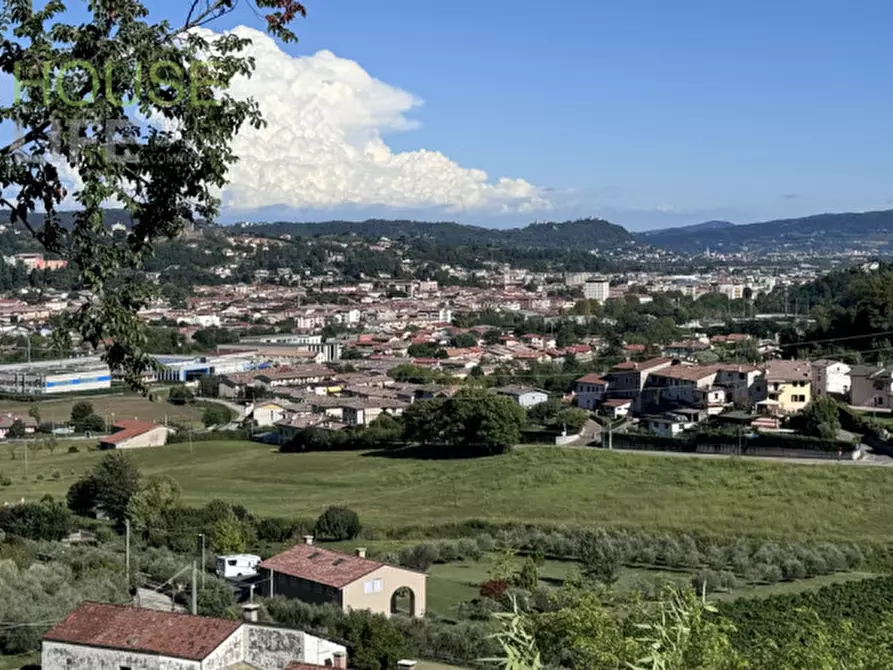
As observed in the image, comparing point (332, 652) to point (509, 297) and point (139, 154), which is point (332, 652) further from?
point (509, 297)

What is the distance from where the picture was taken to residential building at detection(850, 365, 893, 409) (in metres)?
40.5

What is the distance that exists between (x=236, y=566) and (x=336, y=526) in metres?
4.63

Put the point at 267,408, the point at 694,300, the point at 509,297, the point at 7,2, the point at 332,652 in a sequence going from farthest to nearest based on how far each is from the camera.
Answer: the point at 509,297, the point at 694,300, the point at 267,408, the point at 332,652, the point at 7,2

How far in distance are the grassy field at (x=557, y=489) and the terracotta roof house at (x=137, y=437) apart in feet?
12.0

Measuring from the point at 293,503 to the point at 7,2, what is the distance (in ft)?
88.6

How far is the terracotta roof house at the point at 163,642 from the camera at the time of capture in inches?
497

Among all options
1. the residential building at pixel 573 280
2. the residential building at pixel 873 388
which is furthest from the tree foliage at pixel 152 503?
the residential building at pixel 573 280

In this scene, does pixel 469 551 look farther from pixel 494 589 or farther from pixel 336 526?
pixel 494 589

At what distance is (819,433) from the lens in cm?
3497

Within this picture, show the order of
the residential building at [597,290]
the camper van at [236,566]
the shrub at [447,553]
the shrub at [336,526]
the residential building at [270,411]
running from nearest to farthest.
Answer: the camper van at [236,566], the shrub at [447,553], the shrub at [336,526], the residential building at [270,411], the residential building at [597,290]

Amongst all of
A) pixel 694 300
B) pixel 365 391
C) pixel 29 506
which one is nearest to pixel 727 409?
pixel 365 391

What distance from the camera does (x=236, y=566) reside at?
22.4 m

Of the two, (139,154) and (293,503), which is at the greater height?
(139,154)

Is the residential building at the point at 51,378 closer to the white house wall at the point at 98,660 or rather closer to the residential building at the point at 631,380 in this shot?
the residential building at the point at 631,380
